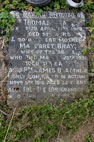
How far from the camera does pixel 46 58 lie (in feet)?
10.9

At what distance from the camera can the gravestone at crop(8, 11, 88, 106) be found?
10.7 feet

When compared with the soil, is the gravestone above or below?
above

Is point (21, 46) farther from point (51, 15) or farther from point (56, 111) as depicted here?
point (56, 111)

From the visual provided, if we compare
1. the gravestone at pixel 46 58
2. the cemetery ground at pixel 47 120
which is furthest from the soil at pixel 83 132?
the gravestone at pixel 46 58

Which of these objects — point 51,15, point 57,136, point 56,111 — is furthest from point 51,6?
point 57,136

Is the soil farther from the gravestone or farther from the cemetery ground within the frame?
the gravestone

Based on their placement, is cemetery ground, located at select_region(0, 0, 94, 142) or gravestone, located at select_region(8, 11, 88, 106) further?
gravestone, located at select_region(8, 11, 88, 106)

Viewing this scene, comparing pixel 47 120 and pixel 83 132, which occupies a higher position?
pixel 47 120

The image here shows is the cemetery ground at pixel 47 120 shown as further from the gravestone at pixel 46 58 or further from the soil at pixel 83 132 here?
the gravestone at pixel 46 58

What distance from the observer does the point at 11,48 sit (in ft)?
10.9

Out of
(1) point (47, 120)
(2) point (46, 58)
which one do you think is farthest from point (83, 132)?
(2) point (46, 58)

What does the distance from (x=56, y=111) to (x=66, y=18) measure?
58.5 inches

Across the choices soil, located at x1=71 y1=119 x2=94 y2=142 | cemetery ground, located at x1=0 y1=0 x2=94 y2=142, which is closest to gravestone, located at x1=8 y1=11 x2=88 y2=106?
cemetery ground, located at x1=0 y1=0 x2=94 y2=142

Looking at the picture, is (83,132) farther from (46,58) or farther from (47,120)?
(46,58)
